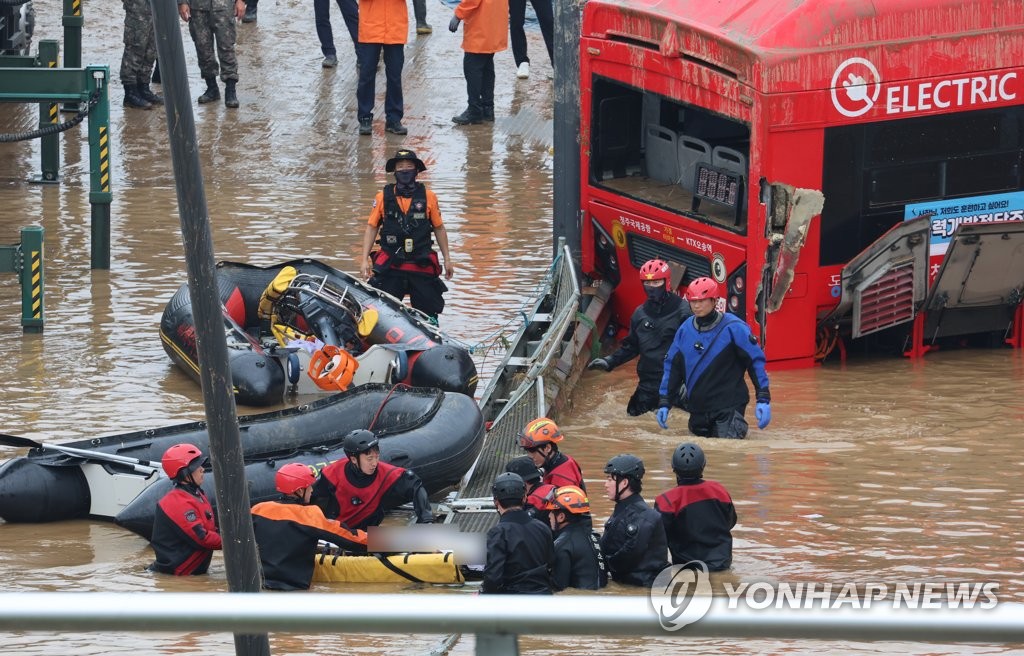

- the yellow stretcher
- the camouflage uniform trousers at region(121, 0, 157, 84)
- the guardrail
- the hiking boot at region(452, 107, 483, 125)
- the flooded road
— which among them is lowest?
the yellow stretcher

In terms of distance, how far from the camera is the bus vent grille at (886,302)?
12555mm

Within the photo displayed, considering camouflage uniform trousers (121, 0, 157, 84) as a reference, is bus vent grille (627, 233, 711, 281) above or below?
below

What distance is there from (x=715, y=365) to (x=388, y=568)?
3.09 m

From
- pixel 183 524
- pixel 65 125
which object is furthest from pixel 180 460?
pixel 65 125

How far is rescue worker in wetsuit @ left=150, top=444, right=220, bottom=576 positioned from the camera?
848cm

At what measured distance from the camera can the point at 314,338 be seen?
12.7 metres

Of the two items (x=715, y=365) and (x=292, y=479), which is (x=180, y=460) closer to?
(x=292, y=479)

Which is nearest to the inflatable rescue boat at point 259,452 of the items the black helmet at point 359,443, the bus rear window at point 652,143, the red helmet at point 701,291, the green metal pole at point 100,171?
the black helmet at point 359,443

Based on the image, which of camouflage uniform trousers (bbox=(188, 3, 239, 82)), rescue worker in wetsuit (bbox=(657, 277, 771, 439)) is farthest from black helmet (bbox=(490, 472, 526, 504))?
camouflage uniform trousers (bbox=(188, 3, 239, 82))

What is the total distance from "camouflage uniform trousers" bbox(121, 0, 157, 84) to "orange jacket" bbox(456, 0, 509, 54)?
370cm

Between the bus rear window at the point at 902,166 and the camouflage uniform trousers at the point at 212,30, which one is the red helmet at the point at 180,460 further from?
the camouflage uniform trousers at the point at 212,30

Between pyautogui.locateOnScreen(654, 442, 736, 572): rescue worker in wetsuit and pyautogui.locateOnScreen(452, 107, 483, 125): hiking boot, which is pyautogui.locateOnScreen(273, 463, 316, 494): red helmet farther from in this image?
pyautogui.locateOnScreen(452, 107, 483, 125): hiking boot

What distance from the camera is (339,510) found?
30.1ft

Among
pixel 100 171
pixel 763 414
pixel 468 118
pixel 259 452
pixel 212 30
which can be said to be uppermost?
pixel 212 30
